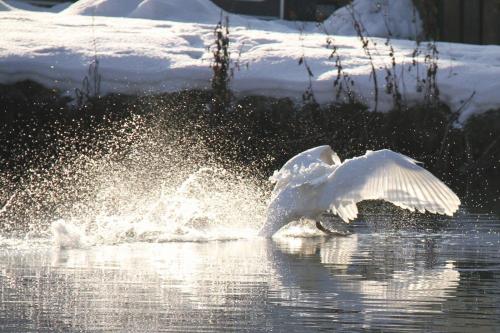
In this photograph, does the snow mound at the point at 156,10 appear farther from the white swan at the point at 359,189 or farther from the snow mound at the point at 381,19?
the white swan at the point at 359,189

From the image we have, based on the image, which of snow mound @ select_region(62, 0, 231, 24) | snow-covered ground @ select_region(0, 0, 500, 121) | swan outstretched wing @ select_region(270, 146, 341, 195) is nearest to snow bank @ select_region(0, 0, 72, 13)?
snow mound @ select_region(62, 0, 231, 24)

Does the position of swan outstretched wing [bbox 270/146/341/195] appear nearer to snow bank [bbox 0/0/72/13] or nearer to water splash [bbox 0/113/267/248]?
water splash [bbox 0/113/267/248]

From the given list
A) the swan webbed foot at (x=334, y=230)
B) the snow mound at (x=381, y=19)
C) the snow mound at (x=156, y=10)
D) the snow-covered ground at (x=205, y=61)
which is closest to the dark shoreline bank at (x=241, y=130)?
the snow-covered ground at (x=205, y=61)

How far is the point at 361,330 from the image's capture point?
6.07m

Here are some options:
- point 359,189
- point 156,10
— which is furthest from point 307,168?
point 156,10

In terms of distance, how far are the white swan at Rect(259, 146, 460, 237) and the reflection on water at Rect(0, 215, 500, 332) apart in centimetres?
30

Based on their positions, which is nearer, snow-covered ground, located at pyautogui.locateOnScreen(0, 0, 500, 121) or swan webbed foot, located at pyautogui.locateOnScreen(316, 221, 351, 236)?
swan webbed foot, located at pyautogui.locateOnScreen(316, 221, 351, 236)

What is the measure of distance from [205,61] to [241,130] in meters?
1.61

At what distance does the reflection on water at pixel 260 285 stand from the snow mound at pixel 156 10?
14.0 metres

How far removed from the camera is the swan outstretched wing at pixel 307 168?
10.7 m

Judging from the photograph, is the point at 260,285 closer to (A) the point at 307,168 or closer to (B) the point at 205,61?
(A) the point at 307,168

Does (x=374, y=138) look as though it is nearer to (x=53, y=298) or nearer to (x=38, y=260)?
(x=38, y=260)

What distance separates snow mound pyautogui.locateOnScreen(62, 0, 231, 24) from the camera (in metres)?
23.9

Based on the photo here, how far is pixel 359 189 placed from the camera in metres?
10.0
